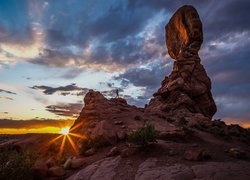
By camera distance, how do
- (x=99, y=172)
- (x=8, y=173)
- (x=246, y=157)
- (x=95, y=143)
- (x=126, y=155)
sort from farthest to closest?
(x=95, y=143) < (x=246, y=157) < (x=126, y=155) < (x=99, y=172) < (x=8, y=173)

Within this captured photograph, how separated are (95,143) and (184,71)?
1131 inches

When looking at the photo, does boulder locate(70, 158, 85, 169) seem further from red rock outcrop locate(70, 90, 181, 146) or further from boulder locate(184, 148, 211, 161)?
boulder locate(184, 148, 211, 161)

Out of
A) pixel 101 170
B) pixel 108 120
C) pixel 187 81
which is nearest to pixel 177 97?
pixel 187 81

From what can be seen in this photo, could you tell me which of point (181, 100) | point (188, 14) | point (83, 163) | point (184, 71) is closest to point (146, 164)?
point (83, 163)

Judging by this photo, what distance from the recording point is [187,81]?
46500 millimetres

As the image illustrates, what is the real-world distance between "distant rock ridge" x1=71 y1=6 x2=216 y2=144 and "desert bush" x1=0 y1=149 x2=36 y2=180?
37.1 ft

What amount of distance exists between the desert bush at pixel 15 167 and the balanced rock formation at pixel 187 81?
2749 centimetres

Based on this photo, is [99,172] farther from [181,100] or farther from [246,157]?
[181,100]

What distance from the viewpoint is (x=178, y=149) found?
19828mm

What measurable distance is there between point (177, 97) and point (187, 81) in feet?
14.0

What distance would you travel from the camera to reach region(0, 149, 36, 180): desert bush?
1600cm

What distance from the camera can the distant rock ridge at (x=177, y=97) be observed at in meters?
31.6

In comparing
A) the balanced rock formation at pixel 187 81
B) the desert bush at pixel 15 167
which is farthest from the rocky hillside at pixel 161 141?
the desert bush at pixel 15 167

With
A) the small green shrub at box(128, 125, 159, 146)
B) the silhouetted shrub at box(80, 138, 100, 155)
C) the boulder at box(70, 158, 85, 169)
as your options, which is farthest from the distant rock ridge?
the boulder at box(70, 158, 85, 169)
